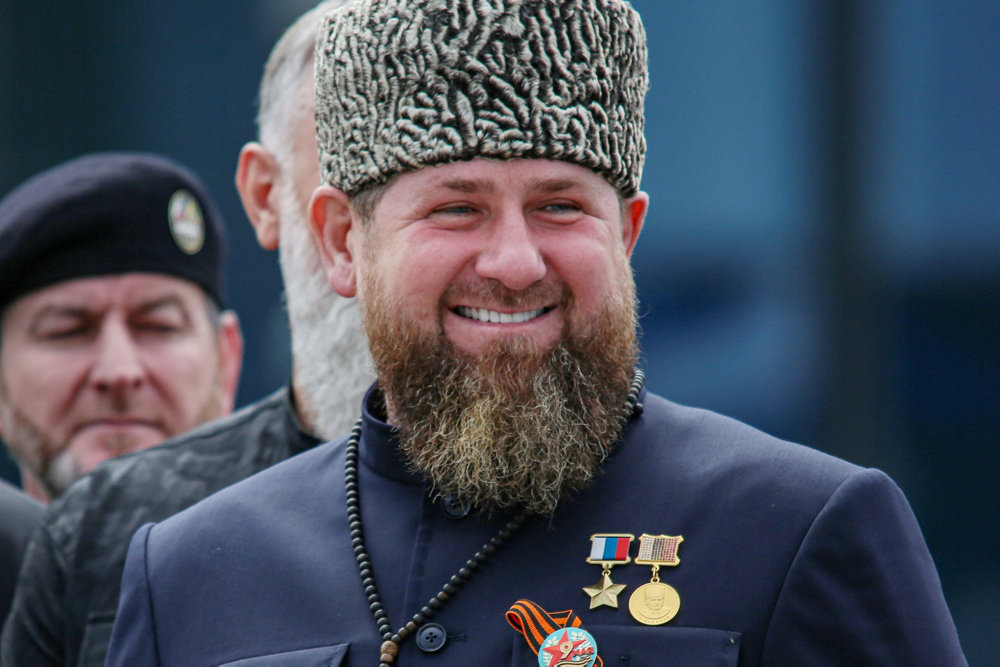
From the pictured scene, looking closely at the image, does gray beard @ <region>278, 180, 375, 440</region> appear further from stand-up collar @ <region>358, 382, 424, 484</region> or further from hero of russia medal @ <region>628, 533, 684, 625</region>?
hero of russia medal @ <region>628, 533, 684, 625</region>

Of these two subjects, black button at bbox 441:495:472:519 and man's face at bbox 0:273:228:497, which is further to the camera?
man's face at bbox 0:273:228:497

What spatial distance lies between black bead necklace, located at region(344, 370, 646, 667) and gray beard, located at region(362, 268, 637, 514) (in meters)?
0.06

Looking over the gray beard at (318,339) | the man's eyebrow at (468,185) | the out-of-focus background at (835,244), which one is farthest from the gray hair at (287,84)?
the out-of-focus background at (835,244)

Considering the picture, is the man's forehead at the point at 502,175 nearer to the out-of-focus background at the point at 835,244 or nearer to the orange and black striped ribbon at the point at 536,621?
the orange and black striped ribbon at the point at 536,621

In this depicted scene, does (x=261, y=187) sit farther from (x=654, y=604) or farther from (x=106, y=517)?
(x=654, y=604)

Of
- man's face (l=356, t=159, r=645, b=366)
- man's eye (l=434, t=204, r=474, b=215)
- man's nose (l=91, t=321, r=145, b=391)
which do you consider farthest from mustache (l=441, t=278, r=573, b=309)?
man's nose (l=91, t=321, r=145, b=391)

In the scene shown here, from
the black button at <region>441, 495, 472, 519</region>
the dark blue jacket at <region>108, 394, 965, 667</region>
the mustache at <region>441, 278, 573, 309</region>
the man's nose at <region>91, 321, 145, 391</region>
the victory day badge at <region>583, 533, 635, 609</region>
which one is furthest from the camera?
the man's nose at <region>91, 321, 145, 391</region>

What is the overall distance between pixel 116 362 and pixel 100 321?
5.6 inches

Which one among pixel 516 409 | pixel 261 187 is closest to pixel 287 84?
pixel 261 187

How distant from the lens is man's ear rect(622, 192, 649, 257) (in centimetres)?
298

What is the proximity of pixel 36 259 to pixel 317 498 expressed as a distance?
1.99 meters

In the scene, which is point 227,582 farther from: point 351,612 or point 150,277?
point 150,277

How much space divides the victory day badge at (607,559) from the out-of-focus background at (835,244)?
4851mm

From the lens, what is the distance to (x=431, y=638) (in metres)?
2.63
